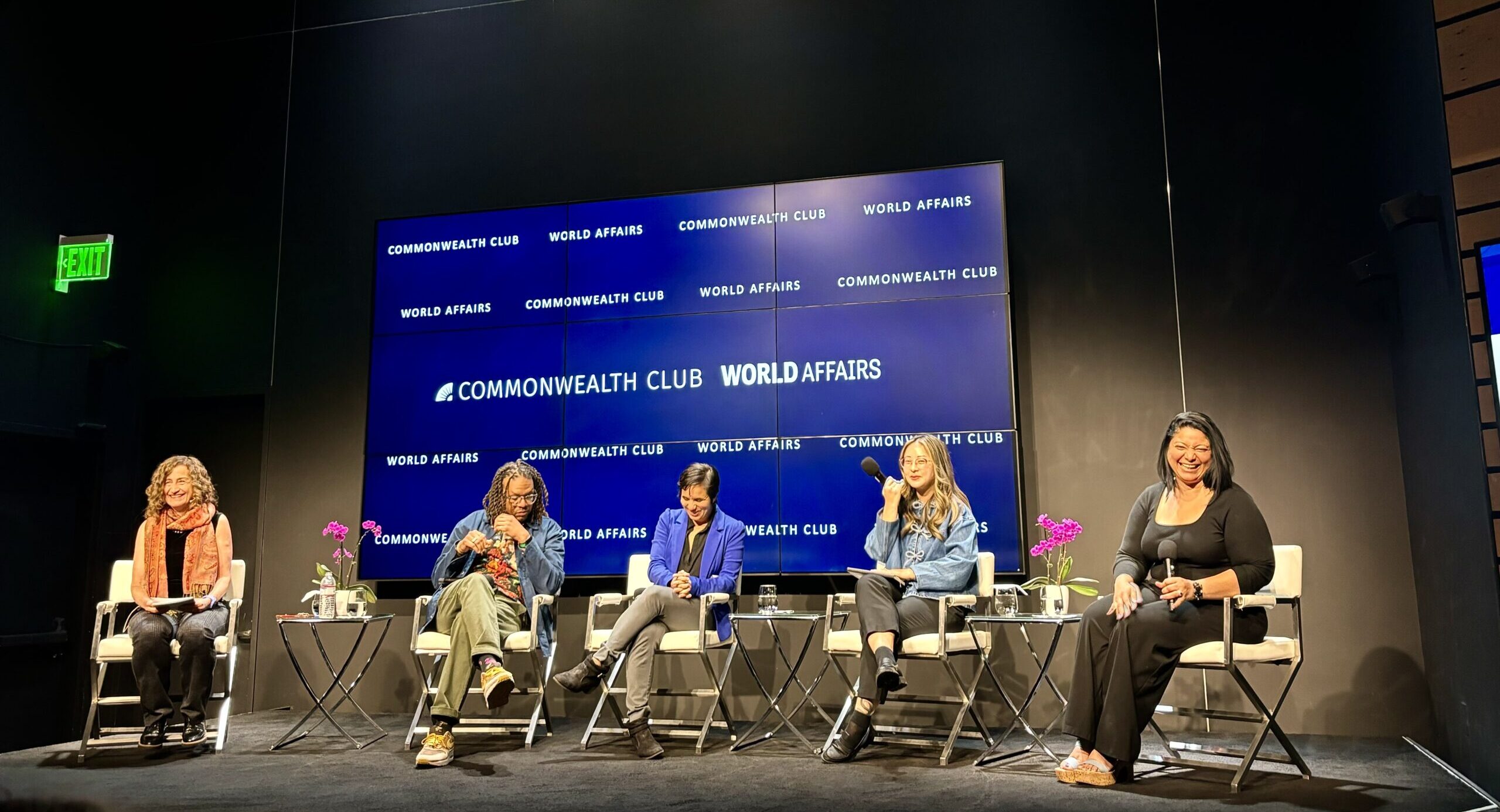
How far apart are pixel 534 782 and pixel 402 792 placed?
1.35 ft

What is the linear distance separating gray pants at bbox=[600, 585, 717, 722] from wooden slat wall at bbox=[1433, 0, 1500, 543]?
2712 mm

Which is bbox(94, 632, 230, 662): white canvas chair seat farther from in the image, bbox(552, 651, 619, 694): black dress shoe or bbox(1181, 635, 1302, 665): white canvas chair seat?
bbox(1181, 635, 1302, 665): white canvas chair seat

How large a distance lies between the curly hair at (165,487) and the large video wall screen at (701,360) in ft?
3.47

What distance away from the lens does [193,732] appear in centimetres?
421

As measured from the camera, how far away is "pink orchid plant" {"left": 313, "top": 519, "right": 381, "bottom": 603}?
4967 mm

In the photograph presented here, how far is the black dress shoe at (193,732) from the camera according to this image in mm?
4188

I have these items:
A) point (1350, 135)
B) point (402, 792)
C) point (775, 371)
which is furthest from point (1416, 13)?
point (402, 792)

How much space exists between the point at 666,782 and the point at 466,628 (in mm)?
1066

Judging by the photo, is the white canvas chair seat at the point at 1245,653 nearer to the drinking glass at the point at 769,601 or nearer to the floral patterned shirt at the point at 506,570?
the drinking glass at the point at 769,601

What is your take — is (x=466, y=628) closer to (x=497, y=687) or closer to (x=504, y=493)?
(x=497, y=687)

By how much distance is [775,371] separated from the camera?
5176 millimetres

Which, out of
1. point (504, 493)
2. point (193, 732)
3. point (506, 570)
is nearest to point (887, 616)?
point (506, 570)

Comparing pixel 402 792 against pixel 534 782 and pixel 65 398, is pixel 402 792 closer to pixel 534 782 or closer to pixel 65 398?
pixel 534 782

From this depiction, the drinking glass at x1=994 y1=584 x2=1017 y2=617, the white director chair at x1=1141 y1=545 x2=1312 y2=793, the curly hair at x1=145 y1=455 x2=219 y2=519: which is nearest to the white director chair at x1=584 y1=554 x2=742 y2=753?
the drinking glass at x1=994 y1=584 x2=1017 y2=617
